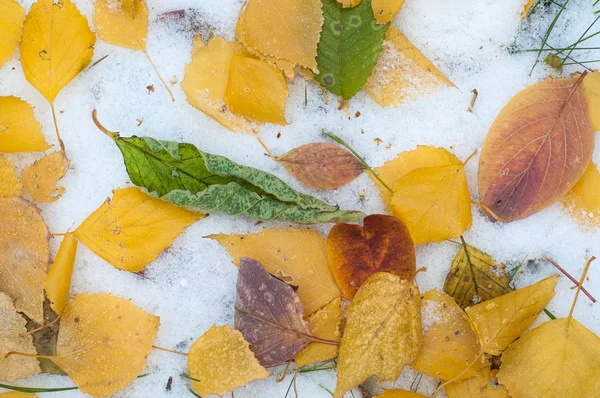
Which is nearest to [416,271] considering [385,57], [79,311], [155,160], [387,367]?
[387,367]

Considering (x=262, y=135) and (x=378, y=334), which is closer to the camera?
(x=378, y=334)

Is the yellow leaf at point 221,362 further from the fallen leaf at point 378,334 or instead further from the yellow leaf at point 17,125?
the yellow leaf at point 17,125

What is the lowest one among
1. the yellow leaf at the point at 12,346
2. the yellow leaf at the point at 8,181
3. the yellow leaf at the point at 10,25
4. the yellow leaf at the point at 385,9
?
the yellow leaf at the point at 12,346

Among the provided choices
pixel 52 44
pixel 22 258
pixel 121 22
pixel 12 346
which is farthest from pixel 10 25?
pixel 12 346

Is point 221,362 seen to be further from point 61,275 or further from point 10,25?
point 10,25

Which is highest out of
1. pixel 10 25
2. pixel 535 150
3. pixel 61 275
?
Result: pixel 10 25

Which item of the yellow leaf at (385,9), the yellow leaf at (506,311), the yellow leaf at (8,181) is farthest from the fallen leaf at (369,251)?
the yellow leaf at (8,181)

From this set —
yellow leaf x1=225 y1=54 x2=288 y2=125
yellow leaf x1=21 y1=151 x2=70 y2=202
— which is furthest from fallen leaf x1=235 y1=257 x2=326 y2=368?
yellow leaf x1=21 y1=151 x2=70 y2=202

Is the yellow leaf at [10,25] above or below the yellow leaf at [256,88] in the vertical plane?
above
